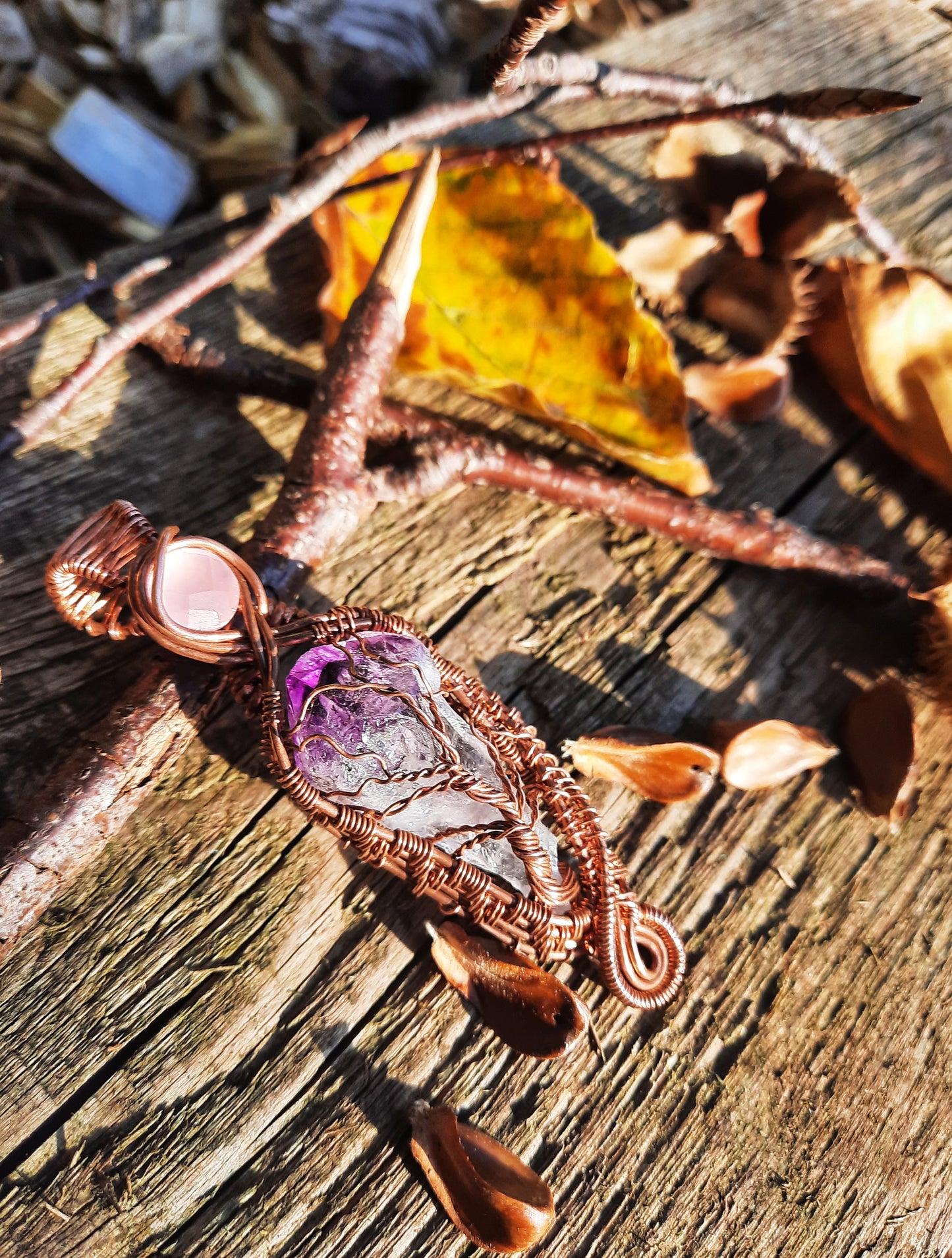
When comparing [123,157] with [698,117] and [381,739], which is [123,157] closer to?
[698,117]

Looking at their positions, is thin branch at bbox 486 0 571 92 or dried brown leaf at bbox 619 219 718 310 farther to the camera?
dried brown leaf at bbox 619 219 718 310

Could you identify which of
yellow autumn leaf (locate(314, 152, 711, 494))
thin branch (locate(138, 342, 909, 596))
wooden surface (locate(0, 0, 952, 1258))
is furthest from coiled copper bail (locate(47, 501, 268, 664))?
yellow autumn leaf (locate(314, 152, 711, 494))

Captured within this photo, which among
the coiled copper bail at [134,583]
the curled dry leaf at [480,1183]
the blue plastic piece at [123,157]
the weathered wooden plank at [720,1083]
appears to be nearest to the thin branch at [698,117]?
the coiled copper bail at [134,583]

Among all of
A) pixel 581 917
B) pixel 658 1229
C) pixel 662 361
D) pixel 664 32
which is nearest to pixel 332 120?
pixel 664 32

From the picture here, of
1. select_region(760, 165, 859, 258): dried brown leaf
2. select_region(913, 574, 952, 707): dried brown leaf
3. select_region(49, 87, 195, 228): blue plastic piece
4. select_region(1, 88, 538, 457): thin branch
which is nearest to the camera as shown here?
select_region(1, 88, 538, 457): thin branch

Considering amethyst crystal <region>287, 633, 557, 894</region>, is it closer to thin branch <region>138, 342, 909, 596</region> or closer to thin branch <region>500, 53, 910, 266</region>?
thin branch <region>138, 342, 909, 596</region>

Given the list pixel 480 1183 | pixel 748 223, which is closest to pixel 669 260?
pixel 748 223
